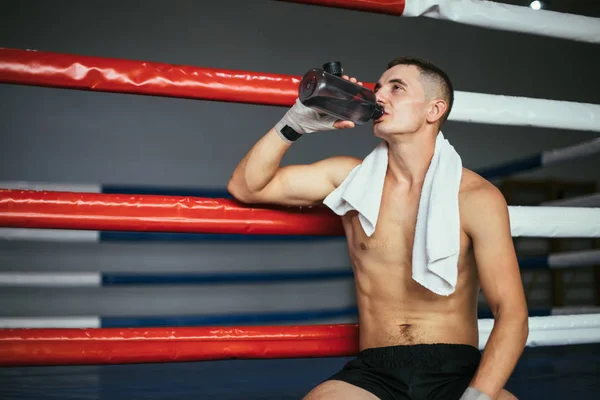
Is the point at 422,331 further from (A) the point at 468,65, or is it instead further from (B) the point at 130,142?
(A) the point at 468,65

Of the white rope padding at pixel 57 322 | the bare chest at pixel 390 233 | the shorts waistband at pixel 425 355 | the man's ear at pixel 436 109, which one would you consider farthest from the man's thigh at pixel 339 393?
the white rope padding at pixel 57 322

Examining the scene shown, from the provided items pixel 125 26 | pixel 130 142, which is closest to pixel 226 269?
pixel 130 142

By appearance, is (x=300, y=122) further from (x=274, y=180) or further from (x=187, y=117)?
(x=187, y=117)

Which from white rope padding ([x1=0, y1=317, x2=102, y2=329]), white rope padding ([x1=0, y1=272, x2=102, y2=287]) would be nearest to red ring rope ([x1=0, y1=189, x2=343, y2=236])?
white rope padding ([x1=0, y1=317, x2=102, y2=329])

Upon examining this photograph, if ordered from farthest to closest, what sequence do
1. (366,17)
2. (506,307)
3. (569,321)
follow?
(366,17) < (569,321) < (506,307)

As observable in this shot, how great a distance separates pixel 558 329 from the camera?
77.9 inches

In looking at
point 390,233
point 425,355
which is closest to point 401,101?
point 390,233

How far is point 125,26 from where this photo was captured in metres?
5.29

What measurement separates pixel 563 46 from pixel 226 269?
459 cm

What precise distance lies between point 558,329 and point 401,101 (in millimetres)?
944

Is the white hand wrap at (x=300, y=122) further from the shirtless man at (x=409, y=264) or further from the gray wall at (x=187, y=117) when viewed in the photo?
the gray wall at (x=187, y=117)

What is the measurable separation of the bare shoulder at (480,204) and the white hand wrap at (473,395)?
1.39ft

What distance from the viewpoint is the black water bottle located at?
1.53 metres

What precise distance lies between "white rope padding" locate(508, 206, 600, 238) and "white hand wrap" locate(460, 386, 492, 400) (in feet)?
2.06
